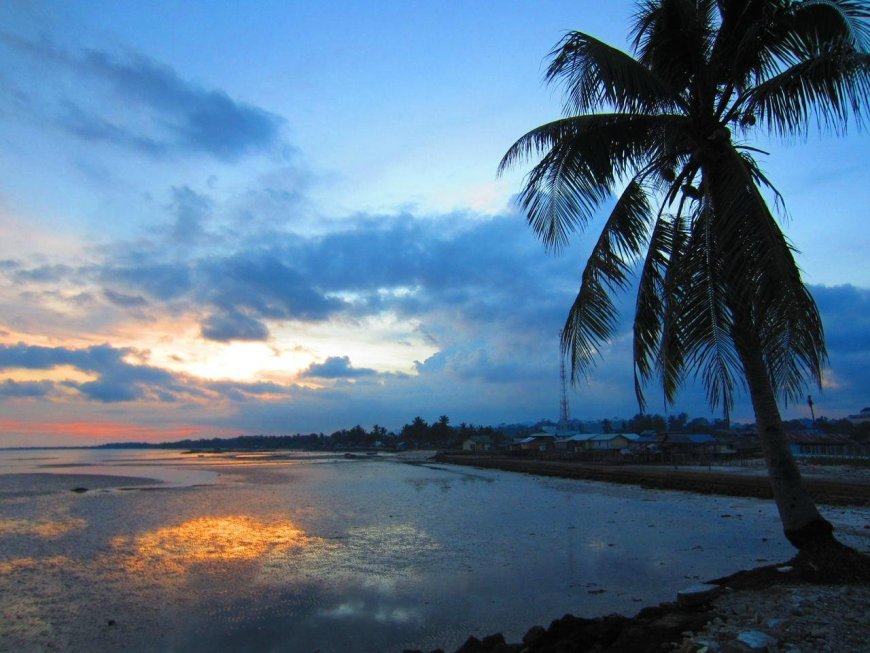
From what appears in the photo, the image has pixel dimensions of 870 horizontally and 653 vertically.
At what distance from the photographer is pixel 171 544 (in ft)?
55.8

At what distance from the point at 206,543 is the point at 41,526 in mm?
8247

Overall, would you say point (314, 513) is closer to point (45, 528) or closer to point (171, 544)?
point (171, 544)

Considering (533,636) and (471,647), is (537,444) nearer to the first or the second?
(471,647)

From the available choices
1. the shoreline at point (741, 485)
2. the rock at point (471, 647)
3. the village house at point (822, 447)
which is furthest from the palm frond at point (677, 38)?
the village house at point (822, 447)

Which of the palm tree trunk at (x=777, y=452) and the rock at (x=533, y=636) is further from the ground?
the palm tree trunk at (x=777, y=452)

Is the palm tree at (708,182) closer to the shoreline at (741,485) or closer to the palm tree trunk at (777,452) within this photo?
the palm tree trunk at (777,452)

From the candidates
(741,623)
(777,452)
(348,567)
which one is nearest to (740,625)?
(741,623)

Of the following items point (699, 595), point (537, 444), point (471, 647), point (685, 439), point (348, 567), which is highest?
point (699, 595)

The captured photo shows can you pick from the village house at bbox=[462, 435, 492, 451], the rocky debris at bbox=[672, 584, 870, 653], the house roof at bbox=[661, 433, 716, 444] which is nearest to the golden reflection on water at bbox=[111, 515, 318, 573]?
the rocky debris at bbox=[672, 584, 870, 653]

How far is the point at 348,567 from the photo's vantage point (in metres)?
13.6

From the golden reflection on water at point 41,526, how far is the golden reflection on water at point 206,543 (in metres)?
3.12

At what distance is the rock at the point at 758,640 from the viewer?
4.78 meters

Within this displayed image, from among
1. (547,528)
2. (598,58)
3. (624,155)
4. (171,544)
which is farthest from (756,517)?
(171,544)

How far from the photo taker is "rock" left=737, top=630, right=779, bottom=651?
4.78 m
